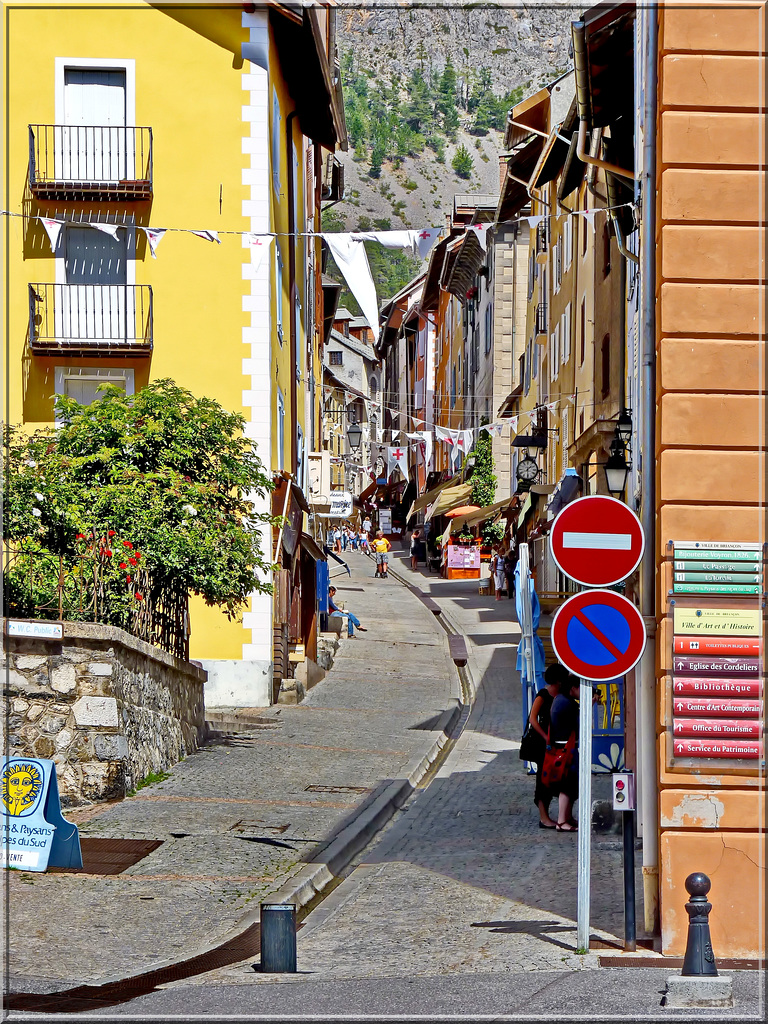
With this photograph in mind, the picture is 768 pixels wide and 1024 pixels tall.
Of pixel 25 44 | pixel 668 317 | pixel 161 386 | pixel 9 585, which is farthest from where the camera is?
pixel 25 44

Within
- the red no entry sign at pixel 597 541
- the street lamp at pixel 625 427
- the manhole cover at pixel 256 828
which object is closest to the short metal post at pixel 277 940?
the red no entry sign at pixel 597 541

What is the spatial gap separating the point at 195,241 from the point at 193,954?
50.1ft

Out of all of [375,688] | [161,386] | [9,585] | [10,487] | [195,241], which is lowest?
[375,688]

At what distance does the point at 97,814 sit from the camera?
12.4 metres

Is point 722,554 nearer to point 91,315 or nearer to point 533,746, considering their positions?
point 533,746

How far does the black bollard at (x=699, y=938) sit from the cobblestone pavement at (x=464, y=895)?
0.79 meters

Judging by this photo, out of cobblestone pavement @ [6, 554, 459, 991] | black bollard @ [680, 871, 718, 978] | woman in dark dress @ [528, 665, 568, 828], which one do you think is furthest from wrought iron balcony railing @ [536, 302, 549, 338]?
black bollard @ [680, 871, 718, 978]

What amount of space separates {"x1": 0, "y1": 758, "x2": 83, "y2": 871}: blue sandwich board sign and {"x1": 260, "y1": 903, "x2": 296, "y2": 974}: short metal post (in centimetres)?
300

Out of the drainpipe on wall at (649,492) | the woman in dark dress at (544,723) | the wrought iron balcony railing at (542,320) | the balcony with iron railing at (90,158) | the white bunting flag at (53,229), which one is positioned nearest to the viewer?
the drainpipe on wall at (649,492)

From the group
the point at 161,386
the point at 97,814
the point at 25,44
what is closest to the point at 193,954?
the point at 97,814

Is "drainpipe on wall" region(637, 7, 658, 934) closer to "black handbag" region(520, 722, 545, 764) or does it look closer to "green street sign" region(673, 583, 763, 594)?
"green street sign" region(673, 583, 763, 594)

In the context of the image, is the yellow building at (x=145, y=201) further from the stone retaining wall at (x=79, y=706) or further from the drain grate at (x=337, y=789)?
the stone retaining wall at (x=79, y=706)

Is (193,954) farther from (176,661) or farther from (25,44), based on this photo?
(25,44)

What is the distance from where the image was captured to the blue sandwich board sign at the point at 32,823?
10.3m
